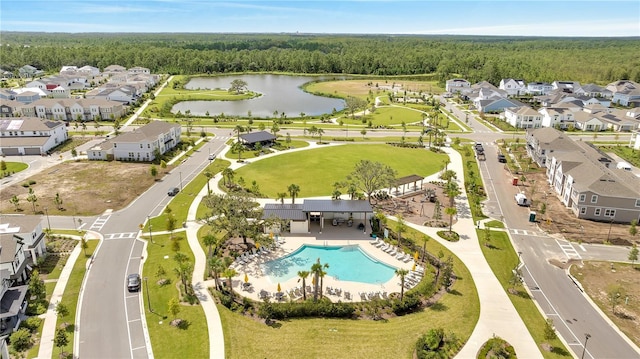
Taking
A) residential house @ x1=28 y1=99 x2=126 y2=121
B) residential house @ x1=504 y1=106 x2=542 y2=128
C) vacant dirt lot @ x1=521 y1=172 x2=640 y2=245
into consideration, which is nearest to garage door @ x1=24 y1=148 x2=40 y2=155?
residential house @ x1=28 y1=99 x2=126 y2=121

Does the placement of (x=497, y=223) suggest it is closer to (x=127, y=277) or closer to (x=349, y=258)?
(x=349, y=258)

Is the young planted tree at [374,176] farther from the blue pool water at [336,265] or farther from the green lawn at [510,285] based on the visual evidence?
the green lawn at [510,285]

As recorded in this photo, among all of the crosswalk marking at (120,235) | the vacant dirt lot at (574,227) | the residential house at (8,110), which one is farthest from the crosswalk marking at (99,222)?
the residential house at (8,110)

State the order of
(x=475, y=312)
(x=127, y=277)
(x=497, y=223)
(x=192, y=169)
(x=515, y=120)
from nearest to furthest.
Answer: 1. (x=475, y=312)
2. (x=127, y=277)
3. (x=497, y=223)
4. (x=192, y=169)
5. (x=515, y=120)

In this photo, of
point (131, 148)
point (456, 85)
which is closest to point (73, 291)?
point (131, 148)

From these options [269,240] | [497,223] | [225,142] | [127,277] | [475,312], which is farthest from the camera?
[225,142]

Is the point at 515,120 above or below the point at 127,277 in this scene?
above

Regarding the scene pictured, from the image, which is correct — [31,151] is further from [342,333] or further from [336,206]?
[342,333]

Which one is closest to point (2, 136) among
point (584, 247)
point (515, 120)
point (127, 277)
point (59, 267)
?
point (59, 267)

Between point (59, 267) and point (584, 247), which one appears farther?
point (584, 247)
